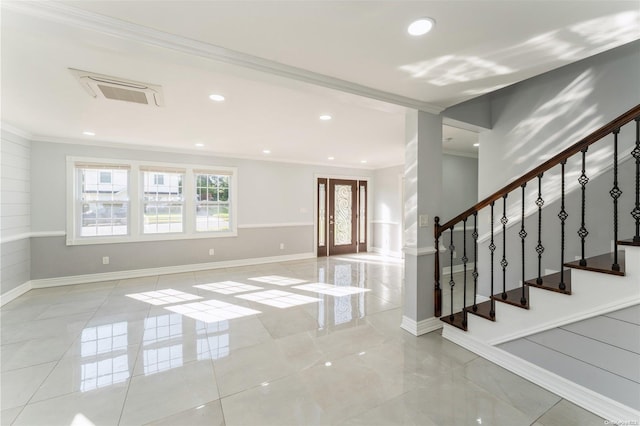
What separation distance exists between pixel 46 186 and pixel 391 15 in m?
5.69

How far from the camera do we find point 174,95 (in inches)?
107

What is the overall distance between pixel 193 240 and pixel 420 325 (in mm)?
4544

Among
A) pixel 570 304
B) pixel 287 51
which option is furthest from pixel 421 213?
pixel 287 51

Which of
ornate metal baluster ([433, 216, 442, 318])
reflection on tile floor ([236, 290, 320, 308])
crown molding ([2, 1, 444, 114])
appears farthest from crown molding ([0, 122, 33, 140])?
ornate metal baluster ([433, 216, 442, 318])

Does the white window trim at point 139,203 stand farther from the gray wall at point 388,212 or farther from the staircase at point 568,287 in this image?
the staircase at point 568,287

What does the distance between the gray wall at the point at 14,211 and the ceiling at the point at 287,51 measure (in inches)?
26.2

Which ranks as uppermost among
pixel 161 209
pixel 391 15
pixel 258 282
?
pixel 391 15

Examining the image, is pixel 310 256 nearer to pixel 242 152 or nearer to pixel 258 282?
pixel 258 282

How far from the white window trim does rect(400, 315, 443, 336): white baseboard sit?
4134 millimetres

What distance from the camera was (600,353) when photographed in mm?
1749

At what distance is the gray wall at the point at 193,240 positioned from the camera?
434 cm

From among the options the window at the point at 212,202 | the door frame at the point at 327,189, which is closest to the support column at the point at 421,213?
the door frame at the point at 327,189

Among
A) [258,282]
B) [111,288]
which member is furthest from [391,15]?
[111,288]

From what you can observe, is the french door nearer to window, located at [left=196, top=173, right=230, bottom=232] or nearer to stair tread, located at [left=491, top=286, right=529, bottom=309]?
window, located at [left=196, top=173, right=230, bottom=232]
